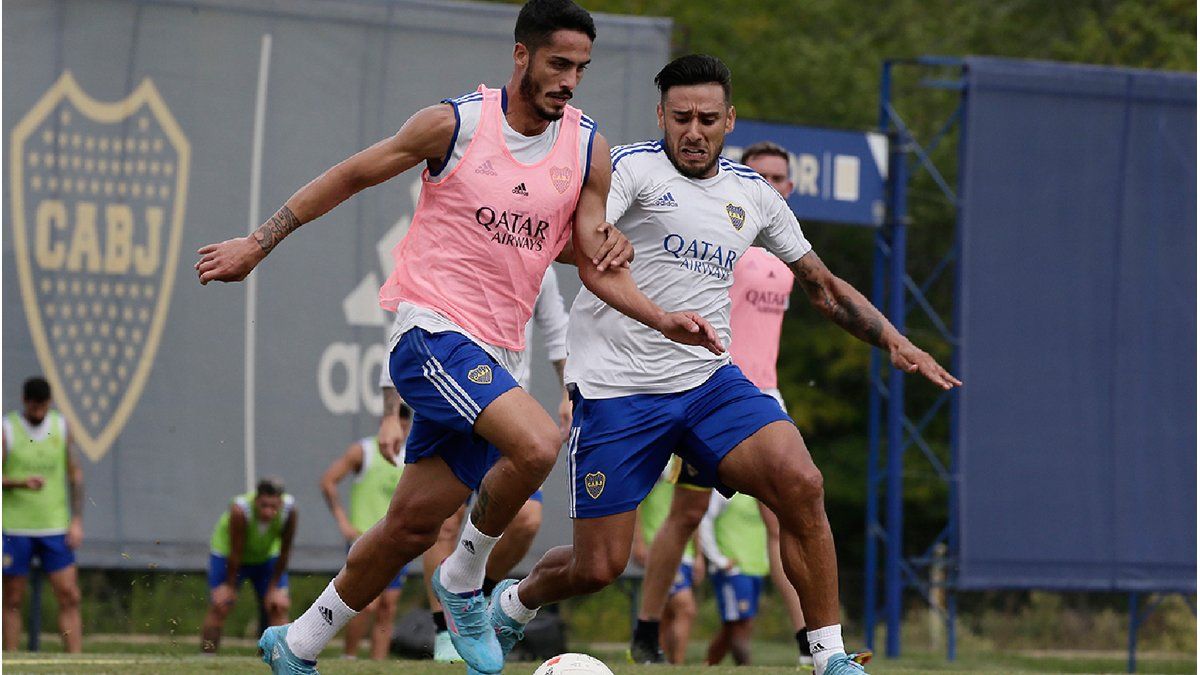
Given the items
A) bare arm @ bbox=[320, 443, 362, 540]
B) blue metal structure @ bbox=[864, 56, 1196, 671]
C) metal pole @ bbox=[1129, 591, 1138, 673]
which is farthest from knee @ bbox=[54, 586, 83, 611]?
metal pole @ bbox=[1129, 591, 1138, 673]

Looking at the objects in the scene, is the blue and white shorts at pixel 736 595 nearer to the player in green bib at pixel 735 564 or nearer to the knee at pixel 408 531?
the player in green bib at pixel 735 564

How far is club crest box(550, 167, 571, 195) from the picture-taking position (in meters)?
6.93

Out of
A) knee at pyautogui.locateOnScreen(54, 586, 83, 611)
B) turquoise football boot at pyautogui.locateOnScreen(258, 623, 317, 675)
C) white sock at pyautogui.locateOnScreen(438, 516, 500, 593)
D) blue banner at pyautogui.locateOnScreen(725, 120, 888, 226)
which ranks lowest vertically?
knee at pyautogui.locateOnScreen(54, 586, 83, 611)

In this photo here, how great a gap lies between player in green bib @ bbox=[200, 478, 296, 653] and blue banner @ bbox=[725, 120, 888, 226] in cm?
485

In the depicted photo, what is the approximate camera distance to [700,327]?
6.70 meters

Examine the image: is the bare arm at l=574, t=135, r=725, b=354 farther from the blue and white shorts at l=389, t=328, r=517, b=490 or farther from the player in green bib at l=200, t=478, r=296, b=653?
the player in green bib at l=200, t=478, r=296, b=653

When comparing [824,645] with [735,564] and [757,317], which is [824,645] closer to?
[757,317]


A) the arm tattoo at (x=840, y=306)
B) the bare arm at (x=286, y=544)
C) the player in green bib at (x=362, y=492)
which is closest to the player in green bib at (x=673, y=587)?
the player in green bib at (x=362, y=492)

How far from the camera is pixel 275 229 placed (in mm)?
6695

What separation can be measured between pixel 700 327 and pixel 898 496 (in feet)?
33.5

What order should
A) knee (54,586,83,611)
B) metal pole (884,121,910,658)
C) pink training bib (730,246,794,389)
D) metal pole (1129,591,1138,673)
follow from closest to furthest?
pink training bib (730,246,794,389)
knee (54,586,83,611)
metal pole (1129,591,1138,673)
metal pole (884,121,910,658)

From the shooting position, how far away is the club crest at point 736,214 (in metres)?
7.50

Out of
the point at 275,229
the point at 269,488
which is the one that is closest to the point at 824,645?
the point at 275,229

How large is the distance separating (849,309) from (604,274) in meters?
1.17
